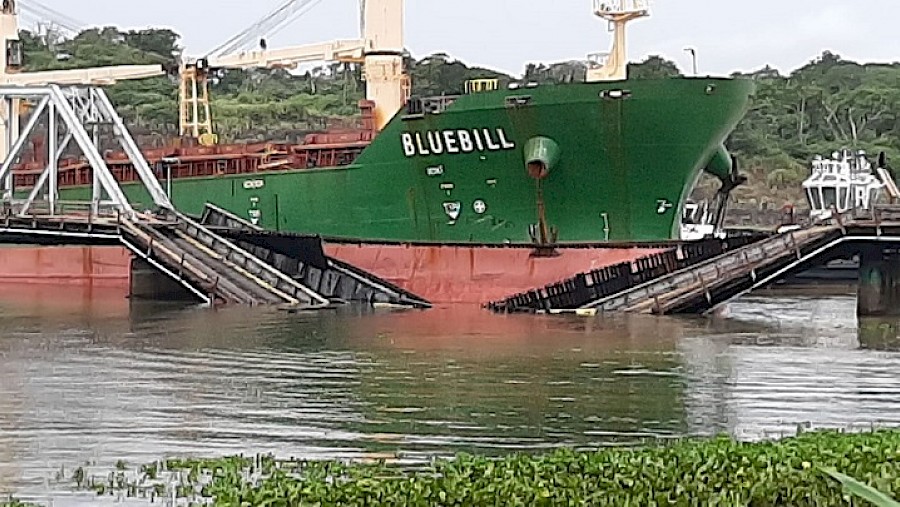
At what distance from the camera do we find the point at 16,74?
4822 cm

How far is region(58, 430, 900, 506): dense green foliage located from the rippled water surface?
248 cm

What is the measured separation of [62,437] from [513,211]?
22.9 meters

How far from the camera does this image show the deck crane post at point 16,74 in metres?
44.3

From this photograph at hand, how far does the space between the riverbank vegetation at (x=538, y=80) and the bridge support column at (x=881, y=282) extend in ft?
127

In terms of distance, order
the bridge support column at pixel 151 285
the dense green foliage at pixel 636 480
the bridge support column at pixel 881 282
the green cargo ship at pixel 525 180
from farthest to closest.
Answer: the bridge support column at pixel 151 285 < the green cargo ship at pixel 525 180 < the bridge support column at pixel 881 282 < the dense green foliage at pixel 636 480

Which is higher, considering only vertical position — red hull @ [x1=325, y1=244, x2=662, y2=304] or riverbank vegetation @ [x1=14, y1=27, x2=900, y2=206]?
riverbank vegetation @ [x1=14, y1=27, x2=900, y2=206]

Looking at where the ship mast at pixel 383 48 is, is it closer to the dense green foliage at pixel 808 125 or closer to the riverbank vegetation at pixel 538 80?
the riverbank vegetation at pixel 538 80

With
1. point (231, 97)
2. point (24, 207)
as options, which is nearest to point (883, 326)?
point (24, 207)

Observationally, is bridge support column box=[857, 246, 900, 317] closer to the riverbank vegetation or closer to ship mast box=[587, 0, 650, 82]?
ship mast box=[587, 0, 650, 82]

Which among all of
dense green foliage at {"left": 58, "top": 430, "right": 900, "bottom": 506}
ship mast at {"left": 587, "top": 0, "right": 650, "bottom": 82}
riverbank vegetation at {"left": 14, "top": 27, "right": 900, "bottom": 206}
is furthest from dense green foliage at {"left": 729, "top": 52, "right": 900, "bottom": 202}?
dense green foliage at {"left": 58, "top": 430, "right": 900, "bottom": 506}

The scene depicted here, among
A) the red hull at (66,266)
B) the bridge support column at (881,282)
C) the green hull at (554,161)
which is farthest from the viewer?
the red hull at (66,266)

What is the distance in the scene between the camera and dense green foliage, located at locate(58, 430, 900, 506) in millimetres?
7625

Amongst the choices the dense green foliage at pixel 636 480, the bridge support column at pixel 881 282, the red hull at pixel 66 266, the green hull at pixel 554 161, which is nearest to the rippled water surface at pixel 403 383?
the bridge support column at pixel 881 282

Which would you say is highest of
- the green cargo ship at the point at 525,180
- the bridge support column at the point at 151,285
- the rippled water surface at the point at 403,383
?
the green cargo ship at the point at 525,180
